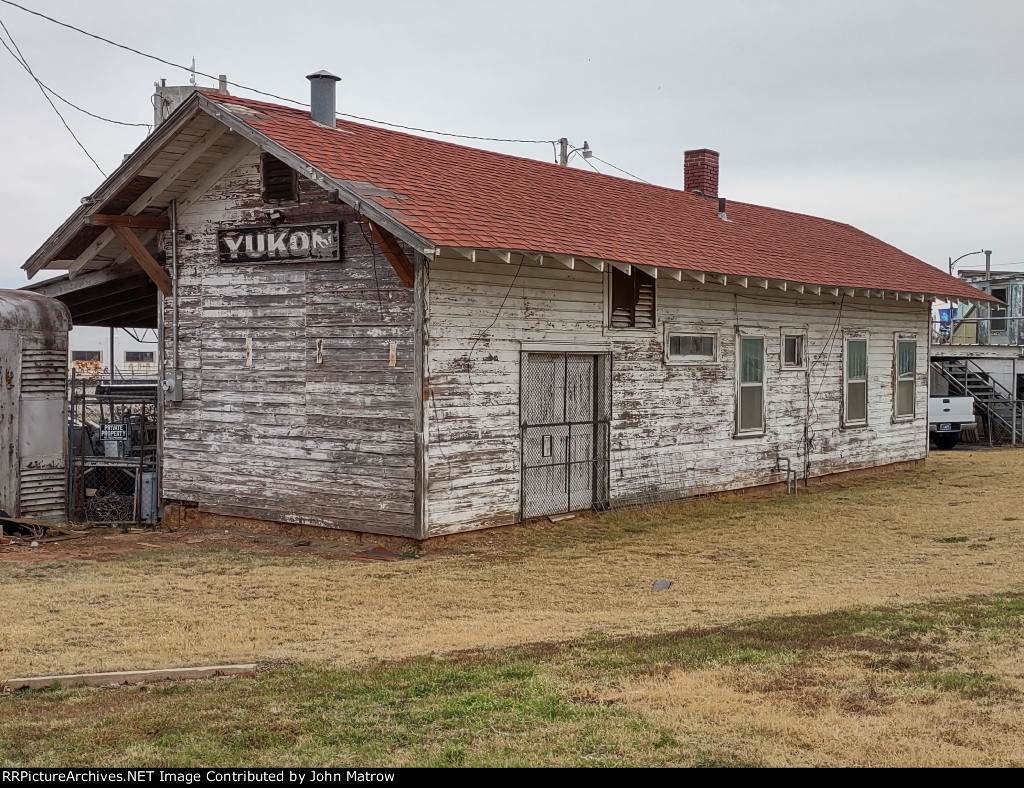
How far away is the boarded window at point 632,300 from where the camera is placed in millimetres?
15367

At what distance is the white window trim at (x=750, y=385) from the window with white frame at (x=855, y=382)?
2.93 metres

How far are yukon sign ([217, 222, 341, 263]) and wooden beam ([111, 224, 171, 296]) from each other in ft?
3.16

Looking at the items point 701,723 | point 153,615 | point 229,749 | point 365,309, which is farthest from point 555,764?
point 365,309

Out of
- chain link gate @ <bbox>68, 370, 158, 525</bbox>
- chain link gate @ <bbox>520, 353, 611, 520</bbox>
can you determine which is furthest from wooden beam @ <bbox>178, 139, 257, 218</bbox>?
chain link gate @ <bbox>520, 353, 611, 520</bbox>

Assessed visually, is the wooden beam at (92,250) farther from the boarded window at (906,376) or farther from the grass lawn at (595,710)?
the boarded window at (906,376)

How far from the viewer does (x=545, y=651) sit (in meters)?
7.27

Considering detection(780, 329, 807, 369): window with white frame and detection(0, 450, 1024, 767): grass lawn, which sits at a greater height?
detection(780, 329, 807, 369): window with white frame

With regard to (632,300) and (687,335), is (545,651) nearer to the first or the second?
(632,300)

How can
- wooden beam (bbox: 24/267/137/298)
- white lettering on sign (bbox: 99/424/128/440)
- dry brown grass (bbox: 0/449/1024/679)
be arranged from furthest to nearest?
white lettering on sign (bbox: 99/424/128/440)
wooden beam (bbox: 24/267/137/298)
dry brown grass (bbox: 0/449/1024/679)

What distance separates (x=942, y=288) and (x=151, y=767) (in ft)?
72.1

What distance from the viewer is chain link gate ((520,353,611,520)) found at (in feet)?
46.5

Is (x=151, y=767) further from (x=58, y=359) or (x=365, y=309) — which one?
(x=58, y=359)

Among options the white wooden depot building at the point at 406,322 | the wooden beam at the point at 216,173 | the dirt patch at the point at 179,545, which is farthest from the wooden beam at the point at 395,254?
the dirt patch at the point at 179,545

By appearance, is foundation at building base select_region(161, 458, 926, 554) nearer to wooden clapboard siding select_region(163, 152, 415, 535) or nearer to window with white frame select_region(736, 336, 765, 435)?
wooden clapboard siding select_region(163, 152, 415, 535)
